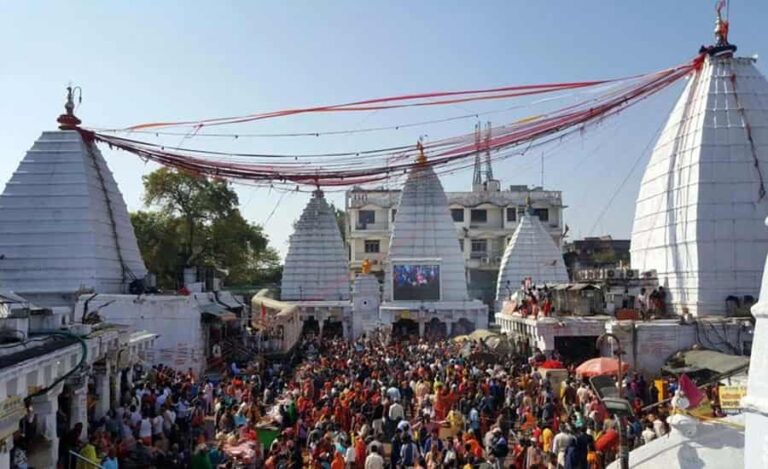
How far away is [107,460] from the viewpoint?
1049 centimetres

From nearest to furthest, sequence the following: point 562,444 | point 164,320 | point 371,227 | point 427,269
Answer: point 562,444, point 164,320, point 427,269, point 371,227

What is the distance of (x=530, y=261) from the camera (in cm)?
3988

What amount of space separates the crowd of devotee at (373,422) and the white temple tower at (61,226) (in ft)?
20.6

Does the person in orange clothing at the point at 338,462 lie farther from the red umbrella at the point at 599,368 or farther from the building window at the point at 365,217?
the building window at the point at 365,217

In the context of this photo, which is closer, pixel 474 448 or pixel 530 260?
pixel 474 448

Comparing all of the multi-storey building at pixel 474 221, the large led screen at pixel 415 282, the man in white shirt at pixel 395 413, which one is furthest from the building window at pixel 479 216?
the man in white shirt at pixel 395 413

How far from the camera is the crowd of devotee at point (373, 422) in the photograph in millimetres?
10680

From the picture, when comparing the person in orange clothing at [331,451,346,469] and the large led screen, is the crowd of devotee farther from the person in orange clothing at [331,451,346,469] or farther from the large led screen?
the large led screen

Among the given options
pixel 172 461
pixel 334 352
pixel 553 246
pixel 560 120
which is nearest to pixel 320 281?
pixel 553 246

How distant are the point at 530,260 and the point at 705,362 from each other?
894 inches

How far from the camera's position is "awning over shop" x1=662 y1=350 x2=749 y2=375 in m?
15.6

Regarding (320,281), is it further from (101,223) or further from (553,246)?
(101,223)

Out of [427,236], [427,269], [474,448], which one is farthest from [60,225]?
[474,448]

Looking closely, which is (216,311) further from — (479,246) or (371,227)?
(479,246)
